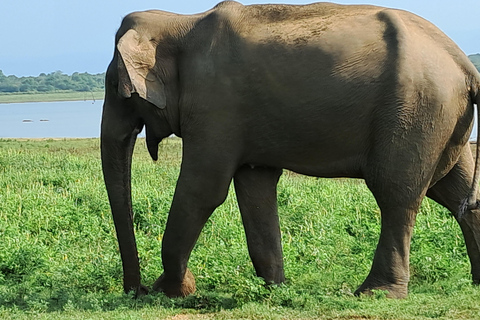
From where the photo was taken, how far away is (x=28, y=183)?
1270 centimetres

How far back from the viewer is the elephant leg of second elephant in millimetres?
6707

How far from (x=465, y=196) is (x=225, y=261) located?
6.99ft

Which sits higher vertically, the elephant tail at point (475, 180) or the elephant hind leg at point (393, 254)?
the elephant tail at point (475, 180)

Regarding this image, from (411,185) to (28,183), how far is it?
8.00 m

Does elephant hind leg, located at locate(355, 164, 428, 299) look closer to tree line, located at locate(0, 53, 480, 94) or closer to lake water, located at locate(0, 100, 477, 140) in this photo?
lake water, located at locate(0, 100, 477, 140)

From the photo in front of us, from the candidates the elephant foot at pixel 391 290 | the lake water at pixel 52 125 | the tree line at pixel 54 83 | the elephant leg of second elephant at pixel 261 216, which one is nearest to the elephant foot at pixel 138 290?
the elephant leg of second elephant at pixel 261 216

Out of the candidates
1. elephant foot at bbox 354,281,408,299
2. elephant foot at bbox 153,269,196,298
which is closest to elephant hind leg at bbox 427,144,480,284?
elephant foot at bbox 354,281,408,299

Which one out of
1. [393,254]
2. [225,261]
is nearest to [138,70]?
[225,261]

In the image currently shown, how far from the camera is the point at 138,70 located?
21.0 ft

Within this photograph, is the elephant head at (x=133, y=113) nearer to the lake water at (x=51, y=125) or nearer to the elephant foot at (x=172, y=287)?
the elephant foot at (x=172, y=287)

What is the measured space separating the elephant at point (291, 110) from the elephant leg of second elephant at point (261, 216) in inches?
0.5

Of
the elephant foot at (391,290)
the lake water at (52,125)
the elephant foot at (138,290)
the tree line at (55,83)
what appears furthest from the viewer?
the tree line at (55,83)

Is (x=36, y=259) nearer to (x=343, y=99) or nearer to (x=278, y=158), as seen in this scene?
(x=278, y=158)

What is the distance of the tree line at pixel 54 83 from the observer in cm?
13438
